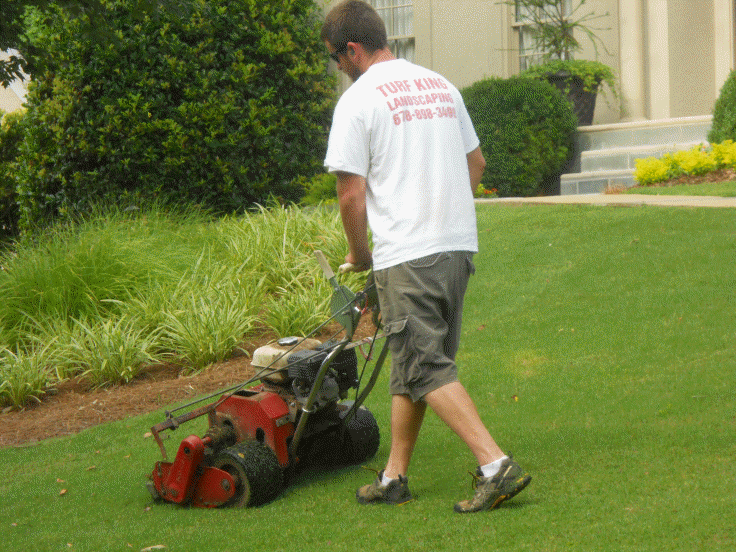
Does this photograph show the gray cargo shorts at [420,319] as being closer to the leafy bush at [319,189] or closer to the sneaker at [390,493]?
the sneaker at [390,493]

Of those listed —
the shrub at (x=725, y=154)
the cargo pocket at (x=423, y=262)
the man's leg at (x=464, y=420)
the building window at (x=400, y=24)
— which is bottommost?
the man's leg at (x=464, y=420)

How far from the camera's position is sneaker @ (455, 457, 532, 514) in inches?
126

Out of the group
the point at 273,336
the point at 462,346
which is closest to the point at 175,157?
the point at 273,336

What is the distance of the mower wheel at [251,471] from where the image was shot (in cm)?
367

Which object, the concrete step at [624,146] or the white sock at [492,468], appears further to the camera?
the concrete step at [624,146]

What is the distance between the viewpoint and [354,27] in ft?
11.1

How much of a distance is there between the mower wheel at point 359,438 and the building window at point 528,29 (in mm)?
10146

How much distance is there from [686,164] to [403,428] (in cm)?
747

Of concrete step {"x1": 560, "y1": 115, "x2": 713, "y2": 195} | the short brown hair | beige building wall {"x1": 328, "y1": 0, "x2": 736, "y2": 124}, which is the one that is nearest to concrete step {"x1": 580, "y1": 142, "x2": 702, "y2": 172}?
concrete step {"x1": 560, "y1": 115, "x2": 713, "y2": 195}

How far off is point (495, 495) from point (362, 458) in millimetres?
1160

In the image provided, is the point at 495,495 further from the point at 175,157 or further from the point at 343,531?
the point at 175,157

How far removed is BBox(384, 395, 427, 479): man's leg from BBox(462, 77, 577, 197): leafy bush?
8.85 m

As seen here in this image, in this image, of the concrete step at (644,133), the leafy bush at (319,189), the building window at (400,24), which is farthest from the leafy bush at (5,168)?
the concrete step at (644,133)

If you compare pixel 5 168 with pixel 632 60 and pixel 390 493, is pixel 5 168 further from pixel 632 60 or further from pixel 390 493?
pixel 390 493
